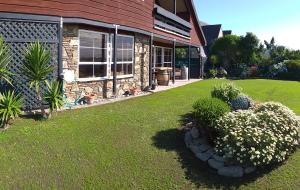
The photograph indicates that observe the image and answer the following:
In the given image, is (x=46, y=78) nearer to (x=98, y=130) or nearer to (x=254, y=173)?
(x=98, y=130)

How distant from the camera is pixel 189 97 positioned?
1479 centimetres

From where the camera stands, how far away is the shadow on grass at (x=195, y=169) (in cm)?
701

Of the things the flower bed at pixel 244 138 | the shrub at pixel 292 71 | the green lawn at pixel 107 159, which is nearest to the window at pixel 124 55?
the green lawn at pixel 107 159

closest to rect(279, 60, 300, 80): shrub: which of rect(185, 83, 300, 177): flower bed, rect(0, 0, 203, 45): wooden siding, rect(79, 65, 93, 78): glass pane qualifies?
rect(0, 0, 203, 45): wooden siding

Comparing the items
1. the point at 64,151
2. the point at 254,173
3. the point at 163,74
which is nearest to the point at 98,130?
the point at 64,151

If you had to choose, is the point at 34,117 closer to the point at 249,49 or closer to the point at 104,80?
the point at 104,80

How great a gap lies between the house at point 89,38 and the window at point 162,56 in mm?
3757

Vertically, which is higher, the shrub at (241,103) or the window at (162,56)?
the window at (162,56)

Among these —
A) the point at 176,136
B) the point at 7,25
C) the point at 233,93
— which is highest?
the point at 7,25

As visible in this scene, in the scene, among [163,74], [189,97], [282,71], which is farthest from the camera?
[282,71]

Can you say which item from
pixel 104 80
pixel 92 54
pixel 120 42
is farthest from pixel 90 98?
pixel 120 42

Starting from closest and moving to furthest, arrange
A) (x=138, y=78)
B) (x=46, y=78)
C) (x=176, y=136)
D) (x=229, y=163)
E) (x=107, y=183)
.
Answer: (x=107, y=183) → (x=229, y=163) → (x=176, y=136) → (x=46, y=78) → (x=138, y=78)

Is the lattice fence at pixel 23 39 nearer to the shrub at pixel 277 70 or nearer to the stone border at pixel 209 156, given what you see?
the stone border at pixel 209 156

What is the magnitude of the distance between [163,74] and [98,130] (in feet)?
37.6
